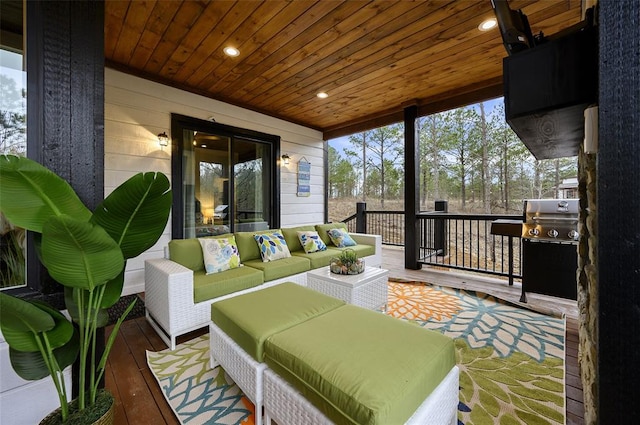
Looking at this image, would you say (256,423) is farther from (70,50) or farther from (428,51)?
Result: (428,51)

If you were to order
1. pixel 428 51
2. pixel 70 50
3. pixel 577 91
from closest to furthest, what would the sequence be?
pixel 577 91 → pixel 70 50 → pixel 428 51

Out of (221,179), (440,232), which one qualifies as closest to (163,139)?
(221,179)

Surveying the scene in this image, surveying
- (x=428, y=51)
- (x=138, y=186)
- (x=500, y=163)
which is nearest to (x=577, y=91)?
(x=138, y=186)

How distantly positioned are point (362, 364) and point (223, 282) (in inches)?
72.4

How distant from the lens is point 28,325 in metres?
0.94

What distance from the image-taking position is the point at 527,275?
3084 mm

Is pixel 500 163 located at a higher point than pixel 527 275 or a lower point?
higher

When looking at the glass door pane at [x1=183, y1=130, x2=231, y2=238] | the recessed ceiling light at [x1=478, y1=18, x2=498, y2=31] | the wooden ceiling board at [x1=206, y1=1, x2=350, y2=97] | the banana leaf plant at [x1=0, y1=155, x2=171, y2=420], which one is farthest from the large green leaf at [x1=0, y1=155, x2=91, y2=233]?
the recessed ceiling light at [x1=478, y1=18, x2=498, y2=31]

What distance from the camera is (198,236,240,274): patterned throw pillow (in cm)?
288

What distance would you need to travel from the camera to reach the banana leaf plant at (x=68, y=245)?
92cm

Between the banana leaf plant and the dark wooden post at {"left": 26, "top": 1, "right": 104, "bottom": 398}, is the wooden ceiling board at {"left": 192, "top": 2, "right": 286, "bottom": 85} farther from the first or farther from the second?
the banana leaf plant

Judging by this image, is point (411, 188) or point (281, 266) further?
point (411, 188)

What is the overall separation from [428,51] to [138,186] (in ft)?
10.5

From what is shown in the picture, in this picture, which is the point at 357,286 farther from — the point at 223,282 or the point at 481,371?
the point at 223,282
